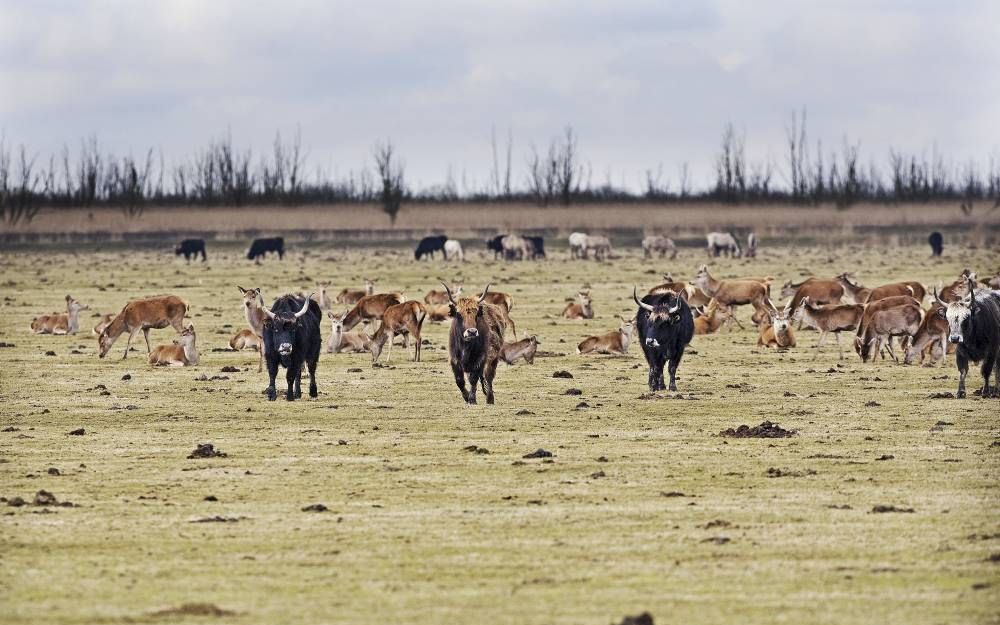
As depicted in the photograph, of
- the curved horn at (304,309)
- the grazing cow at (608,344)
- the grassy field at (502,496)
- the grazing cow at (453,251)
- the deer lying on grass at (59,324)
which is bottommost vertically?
the grassy field at (502,496)

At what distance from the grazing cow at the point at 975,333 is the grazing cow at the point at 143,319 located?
12.8 metres

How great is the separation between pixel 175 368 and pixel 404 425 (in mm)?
7856

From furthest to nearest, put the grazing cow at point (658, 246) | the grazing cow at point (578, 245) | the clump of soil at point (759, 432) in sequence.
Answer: the grazing cow at point (658, 246) < the grazing cow at point (578, 245) < the clump of soil at point (759, 432)

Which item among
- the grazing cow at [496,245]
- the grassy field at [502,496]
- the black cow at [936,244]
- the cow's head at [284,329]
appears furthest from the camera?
the grazing cow at [496,245]

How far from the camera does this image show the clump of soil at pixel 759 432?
1720cm

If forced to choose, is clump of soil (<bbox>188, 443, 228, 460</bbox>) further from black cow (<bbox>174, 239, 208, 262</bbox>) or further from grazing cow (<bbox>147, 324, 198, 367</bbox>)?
black cow (<bbox>174, 239, 208, 262</bbox>)

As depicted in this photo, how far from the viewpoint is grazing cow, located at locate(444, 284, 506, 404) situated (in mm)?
20312

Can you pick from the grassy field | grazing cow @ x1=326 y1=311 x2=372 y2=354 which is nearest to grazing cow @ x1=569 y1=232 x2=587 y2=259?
grazing cow @ x1=326 y1=311 x2=372 y2=354

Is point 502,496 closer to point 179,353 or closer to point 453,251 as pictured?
point 179,353

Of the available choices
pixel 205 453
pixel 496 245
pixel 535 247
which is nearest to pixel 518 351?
pixel 205 453

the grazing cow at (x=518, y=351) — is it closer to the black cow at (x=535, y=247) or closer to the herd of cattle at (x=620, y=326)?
the herd of cattle at (x=620, y=326)

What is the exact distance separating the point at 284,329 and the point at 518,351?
5270mm

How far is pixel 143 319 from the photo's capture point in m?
27.9

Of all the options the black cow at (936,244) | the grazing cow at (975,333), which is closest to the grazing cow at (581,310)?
the grazing cow at (975,333)
